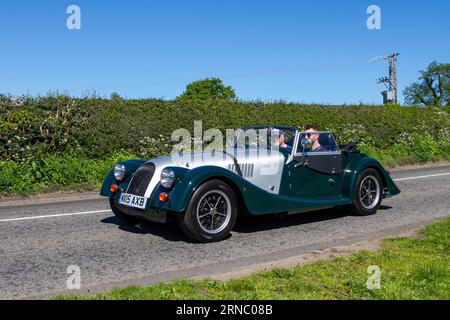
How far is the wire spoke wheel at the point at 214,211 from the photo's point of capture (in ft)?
20.9

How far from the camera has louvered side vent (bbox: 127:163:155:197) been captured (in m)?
6.71

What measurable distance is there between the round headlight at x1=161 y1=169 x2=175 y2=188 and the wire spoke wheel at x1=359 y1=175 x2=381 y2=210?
3.57 meters

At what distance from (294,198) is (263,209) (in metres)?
0.73

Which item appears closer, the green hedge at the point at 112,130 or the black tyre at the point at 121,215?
the black tyre at the point at 121,215

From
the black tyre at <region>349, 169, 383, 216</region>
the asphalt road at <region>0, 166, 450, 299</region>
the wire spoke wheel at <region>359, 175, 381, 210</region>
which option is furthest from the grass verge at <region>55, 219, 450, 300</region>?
the wire spoke wheel at <region>359, 175, 381, 210</region>

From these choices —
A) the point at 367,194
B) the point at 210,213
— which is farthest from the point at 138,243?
the point at 367,194

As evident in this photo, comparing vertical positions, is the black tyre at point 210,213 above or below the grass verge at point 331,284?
above

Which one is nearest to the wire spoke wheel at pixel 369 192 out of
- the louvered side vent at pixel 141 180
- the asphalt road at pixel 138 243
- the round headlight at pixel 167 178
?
the asphalt road at pixel 138 243

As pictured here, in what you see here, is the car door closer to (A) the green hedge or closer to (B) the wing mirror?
(B) the wing mirror

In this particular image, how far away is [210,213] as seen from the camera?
645cm

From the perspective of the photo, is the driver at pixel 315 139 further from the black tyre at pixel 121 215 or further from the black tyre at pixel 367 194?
the black tyre at pixel 121 215

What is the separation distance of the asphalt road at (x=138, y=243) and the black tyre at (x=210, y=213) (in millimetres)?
176

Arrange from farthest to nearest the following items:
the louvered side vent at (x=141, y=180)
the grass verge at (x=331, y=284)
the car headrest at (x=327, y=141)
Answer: the car headrest at (x=327, y=141) < the louvered side vent at (x=141, y=180) < the grass verge at (x=331, y=284)

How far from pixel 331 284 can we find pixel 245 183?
232 centimetres
